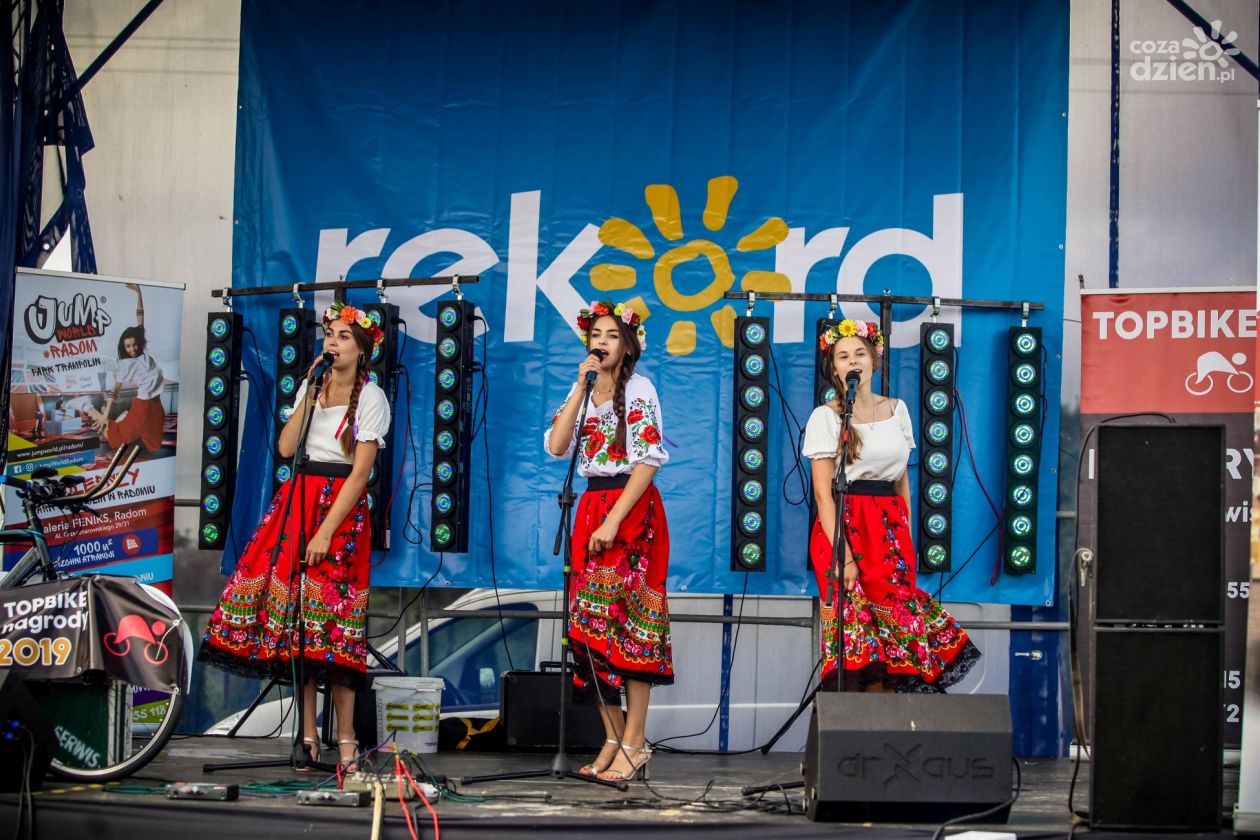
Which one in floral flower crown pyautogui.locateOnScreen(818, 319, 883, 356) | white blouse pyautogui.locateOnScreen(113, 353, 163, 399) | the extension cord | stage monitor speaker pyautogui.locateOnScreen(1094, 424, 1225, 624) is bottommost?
the extension cord

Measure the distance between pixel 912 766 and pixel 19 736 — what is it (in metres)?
2.52

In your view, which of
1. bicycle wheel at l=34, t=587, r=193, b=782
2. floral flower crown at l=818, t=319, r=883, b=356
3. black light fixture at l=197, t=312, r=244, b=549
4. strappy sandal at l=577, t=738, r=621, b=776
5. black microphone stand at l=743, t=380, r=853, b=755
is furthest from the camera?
black light fixture at l=197, t=312, r=244, b=549

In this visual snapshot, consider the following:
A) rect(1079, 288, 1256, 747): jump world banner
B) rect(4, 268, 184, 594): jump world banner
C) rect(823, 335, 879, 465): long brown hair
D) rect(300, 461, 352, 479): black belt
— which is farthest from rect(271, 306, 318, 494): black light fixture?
rect(1079, 288, 1256, 747): jump world banner

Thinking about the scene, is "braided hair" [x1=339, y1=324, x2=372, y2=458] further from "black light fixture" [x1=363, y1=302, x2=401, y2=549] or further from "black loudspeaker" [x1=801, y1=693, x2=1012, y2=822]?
"black loudspeaker" [x1=801, y1=693, x2=1012, y2=822]

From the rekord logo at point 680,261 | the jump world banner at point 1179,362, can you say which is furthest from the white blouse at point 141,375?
the jump world banner at point 1179,362

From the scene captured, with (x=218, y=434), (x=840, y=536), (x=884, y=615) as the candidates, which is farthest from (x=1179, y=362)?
(x=218, y=434)

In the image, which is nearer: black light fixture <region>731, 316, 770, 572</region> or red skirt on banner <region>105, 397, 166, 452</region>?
black light fixture <region>731, 316, 770, 572</region>

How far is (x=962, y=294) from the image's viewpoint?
595 cm

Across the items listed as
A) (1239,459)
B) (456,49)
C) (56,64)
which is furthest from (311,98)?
(1239,459)

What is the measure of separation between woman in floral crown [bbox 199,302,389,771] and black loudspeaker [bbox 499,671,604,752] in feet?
2.72

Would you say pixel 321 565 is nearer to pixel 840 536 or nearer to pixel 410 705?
pixel 410 705

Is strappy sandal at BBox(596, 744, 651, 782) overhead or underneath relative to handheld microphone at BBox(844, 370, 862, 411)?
underneath

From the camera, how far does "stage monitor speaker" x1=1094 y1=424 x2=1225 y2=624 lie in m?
3.74

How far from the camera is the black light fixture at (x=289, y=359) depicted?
614 cm
